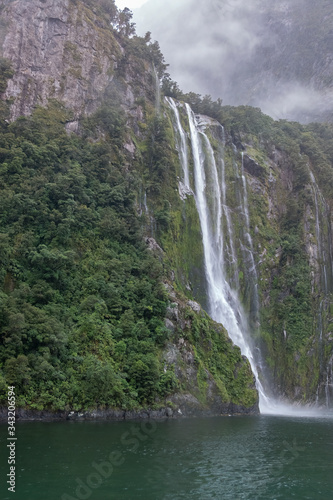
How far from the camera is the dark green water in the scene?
11023 mm

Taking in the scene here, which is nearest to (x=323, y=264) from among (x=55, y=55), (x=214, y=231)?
(x=214, y=231)

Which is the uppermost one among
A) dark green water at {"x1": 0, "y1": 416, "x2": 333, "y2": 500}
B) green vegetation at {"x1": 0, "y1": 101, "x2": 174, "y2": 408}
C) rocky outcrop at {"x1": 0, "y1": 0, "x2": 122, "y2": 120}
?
rocky outcrop at {"x1": 0, "y1": 0, "x2": 122, "y2": 120}

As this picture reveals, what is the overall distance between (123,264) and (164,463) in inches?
774

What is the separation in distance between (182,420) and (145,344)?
517 cm

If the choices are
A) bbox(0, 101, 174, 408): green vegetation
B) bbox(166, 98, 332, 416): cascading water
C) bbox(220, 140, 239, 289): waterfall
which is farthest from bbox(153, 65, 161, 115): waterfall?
bbox(0, 101, 174, 408): green vegetation

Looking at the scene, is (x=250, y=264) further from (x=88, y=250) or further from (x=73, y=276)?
(x=73, y=276)

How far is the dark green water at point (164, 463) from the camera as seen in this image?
11.0 meters

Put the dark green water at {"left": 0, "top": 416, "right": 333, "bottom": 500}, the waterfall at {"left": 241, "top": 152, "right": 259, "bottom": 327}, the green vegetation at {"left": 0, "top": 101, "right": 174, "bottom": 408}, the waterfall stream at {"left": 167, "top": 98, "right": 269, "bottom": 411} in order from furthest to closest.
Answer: the waterfall at {"left": 241, "top": 152, "right": 259, "bottom": 327} < the waterfall stream at {"left": 167, "top": 98, "right": 269, "bottom": 411} < the green vegetation at {"left": 0, "top": 101, "right": 174, "bottom": 408} < the dark green water at {"left": 0, "top": 416, "right": 333, "bottom": 500}

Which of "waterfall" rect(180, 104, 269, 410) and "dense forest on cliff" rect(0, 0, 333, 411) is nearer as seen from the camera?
"dense forest on cliff" rect(0, 0, 333, 411)

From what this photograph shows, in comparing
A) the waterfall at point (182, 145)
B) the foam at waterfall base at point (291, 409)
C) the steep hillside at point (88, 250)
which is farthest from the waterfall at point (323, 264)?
the waterfall at point (182, 145)

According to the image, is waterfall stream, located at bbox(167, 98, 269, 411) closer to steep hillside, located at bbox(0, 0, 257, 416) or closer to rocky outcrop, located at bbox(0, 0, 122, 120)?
steep hillside, located at bbox(0, 0, 257, 416)

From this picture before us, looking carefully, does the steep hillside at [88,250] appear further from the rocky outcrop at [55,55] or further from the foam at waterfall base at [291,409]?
the foam at waterfall base at [291,409]

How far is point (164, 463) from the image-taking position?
13703 millimetres

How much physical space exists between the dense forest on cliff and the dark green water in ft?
15.8
